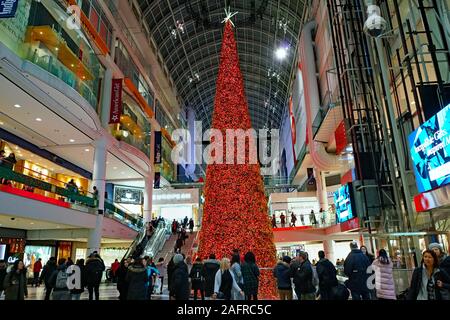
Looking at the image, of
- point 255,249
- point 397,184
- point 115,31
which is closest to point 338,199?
point 397,184

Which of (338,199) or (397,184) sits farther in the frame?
(338,199)

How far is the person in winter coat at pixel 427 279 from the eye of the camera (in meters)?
3.44

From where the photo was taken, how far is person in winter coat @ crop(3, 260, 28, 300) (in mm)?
6152

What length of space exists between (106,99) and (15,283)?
51.1 feet

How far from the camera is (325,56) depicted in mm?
23516

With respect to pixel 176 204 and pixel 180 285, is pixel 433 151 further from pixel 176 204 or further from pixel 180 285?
pixel 176 204

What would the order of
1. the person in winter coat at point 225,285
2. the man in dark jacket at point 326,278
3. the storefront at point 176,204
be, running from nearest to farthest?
the person in winter coat at point 225,285
the man in dark jacket at point 326,278
the storefront at point 176,204

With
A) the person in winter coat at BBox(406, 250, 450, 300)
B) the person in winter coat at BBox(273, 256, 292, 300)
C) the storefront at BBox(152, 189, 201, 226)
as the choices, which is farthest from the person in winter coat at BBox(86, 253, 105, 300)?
the storefront at BBox(152, 189, 201, 226)

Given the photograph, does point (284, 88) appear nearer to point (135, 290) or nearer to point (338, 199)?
point (338, 199)

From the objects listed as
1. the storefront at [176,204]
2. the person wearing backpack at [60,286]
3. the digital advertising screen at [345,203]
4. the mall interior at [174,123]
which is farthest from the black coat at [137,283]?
the storefront at [176,204]

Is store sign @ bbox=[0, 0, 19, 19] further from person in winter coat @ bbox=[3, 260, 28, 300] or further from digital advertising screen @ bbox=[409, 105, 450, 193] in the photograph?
digital advertising screen @ bbox=[409, 105, 450, 193]

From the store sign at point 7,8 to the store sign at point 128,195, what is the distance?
19.6 metres

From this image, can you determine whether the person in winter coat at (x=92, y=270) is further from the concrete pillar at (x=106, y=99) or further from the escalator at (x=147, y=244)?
the concrete pillar at (x=106, y=99)
